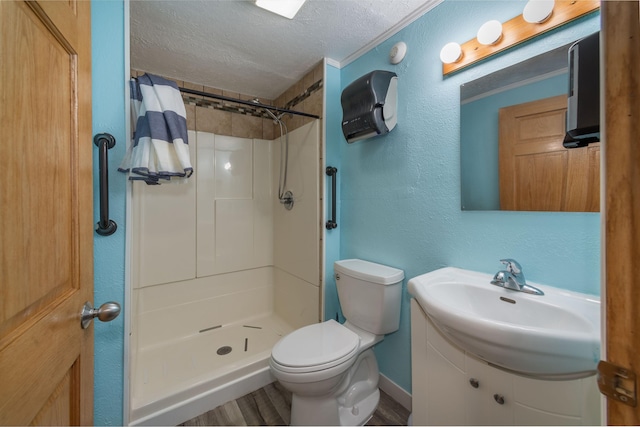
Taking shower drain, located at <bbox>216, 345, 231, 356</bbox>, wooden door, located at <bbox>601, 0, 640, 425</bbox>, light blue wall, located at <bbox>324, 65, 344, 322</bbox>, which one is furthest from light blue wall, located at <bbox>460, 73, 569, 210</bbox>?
shower drain, located at <bbox>216, 345, 231, 356</bbox>

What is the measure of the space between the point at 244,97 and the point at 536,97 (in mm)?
2124

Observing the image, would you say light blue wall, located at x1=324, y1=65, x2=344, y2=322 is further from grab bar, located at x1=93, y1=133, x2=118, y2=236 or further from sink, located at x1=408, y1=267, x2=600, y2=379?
grab bar, located at x1=93, y1=133, x2=118, y2=236

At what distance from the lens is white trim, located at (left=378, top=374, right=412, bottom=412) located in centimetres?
138

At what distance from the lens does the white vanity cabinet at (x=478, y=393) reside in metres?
0.69

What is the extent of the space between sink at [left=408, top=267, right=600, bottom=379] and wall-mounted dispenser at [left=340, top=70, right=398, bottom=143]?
33.2 inches

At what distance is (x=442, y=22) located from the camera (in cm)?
119

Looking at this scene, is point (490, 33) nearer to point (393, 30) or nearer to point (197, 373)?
point (393, 30)

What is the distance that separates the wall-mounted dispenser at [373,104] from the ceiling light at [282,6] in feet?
1.53

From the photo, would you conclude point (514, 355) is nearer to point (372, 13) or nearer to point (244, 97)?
point (372, 13)

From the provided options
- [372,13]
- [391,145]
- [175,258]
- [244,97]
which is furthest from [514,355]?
[244,97]

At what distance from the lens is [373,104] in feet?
4.30

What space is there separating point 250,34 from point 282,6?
1.03 feet

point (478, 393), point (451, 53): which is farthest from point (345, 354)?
point (451, 53)

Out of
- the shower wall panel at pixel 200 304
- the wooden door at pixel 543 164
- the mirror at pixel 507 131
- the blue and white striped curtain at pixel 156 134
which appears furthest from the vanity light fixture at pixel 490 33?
the shower wall panel at pixel 200 304
